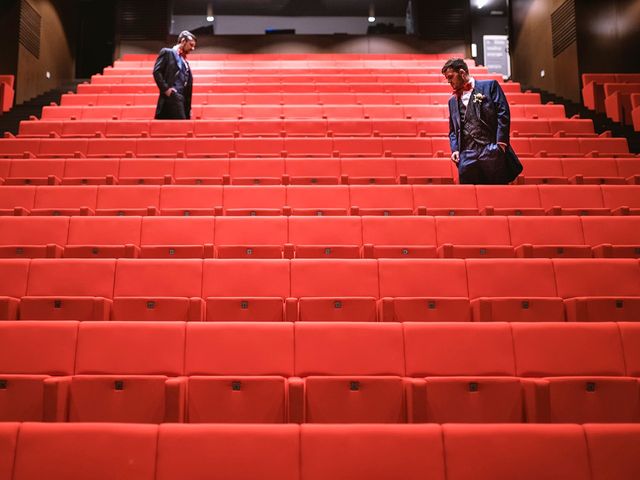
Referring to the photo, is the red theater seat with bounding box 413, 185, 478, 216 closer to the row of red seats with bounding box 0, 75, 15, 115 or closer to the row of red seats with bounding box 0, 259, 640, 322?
the row of red seats with bounding box 0, 259, 640, 322

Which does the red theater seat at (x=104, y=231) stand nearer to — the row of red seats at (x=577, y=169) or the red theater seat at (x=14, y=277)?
the red theater seat at (x=14, y=277)

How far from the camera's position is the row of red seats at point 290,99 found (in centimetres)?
244

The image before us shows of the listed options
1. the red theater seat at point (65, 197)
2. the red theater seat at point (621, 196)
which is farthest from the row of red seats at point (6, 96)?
the red theater seat at point (621, 196)

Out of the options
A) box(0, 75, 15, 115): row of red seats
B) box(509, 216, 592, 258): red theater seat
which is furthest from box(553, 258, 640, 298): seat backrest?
box(0, 75, 15, 115): row of red seats

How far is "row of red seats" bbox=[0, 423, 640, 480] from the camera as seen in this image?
1.90ft

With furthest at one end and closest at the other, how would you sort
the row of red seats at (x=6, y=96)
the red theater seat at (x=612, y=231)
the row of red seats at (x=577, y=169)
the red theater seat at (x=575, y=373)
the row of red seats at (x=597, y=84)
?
the row of red seats at (x=6, y=96)
the row of red seats at (x=597, y=84)
the row of red seats at (x=577, y=169)
the red theater seat at (x=612, y=231)
the red theater seat at (x=575, y=373)

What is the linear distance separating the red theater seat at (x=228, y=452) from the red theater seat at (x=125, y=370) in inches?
5.9

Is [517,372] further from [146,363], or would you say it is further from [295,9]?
[295,9]

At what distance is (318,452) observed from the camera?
58 cm

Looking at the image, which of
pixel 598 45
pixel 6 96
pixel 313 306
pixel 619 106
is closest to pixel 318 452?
pixel 313 306

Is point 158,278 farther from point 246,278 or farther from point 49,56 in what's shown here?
point 49,56

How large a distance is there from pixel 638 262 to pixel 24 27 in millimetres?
2802

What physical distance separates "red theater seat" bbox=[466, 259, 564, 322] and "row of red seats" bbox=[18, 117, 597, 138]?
3.14 feet

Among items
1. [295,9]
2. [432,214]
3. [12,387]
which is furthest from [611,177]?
[295,9]
